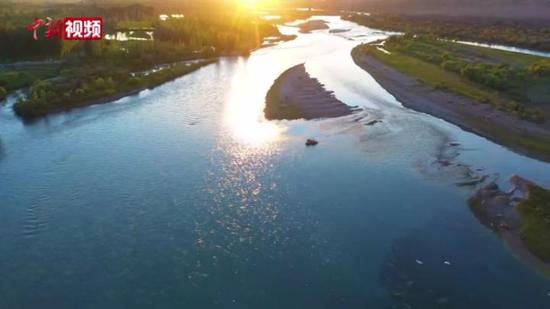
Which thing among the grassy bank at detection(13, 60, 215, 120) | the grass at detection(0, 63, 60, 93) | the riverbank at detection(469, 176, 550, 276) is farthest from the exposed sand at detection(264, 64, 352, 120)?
the grass at detection(0, 63, 60, 93)

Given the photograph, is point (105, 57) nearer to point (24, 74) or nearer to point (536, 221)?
point (24, 74)

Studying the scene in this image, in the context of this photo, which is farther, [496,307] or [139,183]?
[139,183]

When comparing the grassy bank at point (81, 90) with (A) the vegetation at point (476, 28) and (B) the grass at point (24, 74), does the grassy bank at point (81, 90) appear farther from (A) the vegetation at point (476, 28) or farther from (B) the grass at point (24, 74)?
(A) the vegetation at point (476, 28)

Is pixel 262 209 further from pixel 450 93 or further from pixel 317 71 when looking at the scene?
pixel 317 71

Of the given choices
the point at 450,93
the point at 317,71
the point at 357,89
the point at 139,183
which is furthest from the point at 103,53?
the point at 450,93

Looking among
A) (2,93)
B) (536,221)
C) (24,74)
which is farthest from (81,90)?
(536,221)

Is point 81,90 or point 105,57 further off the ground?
point 105,57
